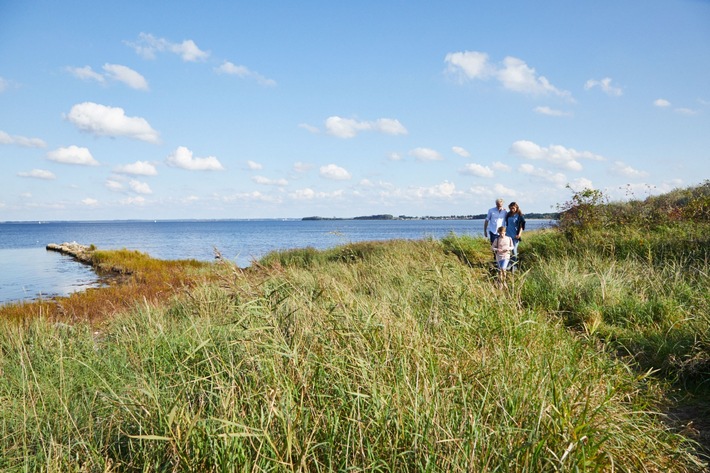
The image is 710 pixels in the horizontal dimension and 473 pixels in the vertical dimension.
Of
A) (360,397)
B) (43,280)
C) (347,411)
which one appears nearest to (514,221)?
(360,397)

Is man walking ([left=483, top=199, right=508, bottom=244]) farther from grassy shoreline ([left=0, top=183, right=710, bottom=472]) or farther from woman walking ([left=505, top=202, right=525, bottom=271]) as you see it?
grassy shoreline ([left=0, top=183, right=710, bottom=472])

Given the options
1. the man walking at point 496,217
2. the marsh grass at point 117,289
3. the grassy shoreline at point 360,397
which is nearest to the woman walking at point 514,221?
the man walking at point 496,217

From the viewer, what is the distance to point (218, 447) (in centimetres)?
261

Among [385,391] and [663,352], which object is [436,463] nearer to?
[385,391]

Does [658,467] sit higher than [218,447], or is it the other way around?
[218,447]

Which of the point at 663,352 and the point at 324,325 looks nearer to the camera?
the point at 324,325

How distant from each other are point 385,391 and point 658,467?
1.89 metres

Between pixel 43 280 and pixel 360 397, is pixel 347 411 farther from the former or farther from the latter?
pixel 43 280

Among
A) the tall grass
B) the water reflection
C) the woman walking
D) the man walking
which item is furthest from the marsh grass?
the woman walking

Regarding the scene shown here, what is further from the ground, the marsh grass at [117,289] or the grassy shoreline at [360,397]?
the grassy shoreline at [360,397]

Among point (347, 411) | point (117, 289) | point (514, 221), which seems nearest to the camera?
point (347, 411)

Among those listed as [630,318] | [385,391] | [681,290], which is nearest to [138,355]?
[385,391]

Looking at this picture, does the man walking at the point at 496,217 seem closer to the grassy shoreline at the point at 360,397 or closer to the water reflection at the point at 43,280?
the grassy shoreline at the point at 360,397

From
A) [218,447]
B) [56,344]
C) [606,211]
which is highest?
[606,211]
